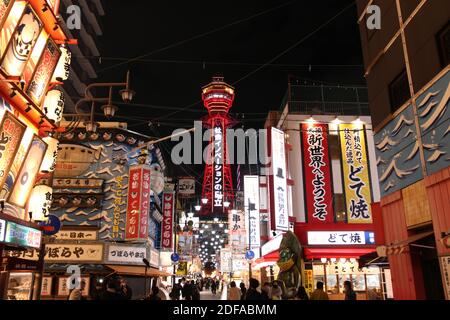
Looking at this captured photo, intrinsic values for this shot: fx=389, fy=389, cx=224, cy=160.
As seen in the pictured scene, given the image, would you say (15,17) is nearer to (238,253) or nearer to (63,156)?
(63,156)

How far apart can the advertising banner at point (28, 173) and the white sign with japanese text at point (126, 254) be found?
1399cm

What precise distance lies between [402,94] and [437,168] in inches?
140

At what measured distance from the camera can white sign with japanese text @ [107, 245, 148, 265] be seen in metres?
25.9

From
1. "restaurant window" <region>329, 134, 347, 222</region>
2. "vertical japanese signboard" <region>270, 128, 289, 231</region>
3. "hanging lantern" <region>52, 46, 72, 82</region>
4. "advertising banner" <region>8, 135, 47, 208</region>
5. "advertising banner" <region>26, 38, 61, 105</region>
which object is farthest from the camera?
"restaurant window" <region>329, 134, 347, 222</region>

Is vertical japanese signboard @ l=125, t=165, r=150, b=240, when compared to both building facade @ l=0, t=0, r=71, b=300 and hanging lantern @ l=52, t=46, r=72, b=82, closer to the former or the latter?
building facade @ l=0, t=0, r=71, b=300

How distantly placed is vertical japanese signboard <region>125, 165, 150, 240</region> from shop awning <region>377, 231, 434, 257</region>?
16.6 m

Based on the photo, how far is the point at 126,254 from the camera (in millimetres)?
26562

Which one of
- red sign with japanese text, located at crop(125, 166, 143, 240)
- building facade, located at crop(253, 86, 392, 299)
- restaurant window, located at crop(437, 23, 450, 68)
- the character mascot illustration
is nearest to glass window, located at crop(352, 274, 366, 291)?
building facade, located at crop(253, 86, 392, 299)

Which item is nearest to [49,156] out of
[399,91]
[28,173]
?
[28,173]

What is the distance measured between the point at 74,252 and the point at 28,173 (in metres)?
14.6
